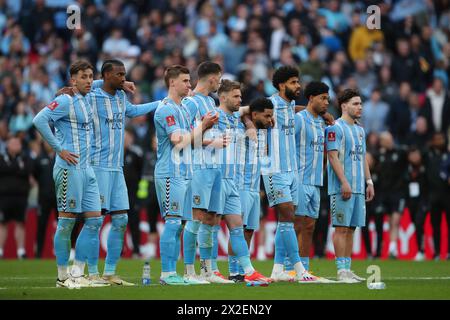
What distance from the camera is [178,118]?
13547 mm

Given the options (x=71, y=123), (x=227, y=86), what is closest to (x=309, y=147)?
(x=227, y=86)

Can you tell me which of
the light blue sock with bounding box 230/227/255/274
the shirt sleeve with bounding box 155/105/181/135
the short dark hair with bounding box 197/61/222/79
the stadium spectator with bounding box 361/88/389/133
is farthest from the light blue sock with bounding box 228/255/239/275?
the stadium spectator with bounding box 361/88/389/133

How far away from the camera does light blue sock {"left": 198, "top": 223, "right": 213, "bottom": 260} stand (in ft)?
46.3

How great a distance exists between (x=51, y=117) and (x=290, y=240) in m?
3.49

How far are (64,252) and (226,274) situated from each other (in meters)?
3.91

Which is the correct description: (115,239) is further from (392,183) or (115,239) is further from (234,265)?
(392,183)

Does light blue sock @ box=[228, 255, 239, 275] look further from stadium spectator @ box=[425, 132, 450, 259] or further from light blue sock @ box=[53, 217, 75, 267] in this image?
stadium spectator @ box=[425, 132, 450, 259]

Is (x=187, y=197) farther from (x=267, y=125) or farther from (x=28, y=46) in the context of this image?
(x=28, y=46)

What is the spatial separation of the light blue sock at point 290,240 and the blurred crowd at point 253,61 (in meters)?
8.18

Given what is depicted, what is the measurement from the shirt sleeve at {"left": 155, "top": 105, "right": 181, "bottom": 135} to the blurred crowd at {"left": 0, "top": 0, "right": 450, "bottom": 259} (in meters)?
8.32

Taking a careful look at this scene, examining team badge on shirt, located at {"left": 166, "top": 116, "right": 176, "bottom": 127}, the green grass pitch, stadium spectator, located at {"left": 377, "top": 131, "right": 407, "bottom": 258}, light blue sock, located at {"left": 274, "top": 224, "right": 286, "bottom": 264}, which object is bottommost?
the green grass pitch

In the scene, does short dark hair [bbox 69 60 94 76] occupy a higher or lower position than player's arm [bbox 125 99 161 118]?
higher

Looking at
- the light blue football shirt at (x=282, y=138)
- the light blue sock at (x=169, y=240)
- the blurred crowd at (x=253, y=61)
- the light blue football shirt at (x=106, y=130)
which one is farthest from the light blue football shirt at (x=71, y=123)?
the blurred crowd at (x=253, y=61)

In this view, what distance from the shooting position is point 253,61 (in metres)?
26.0
